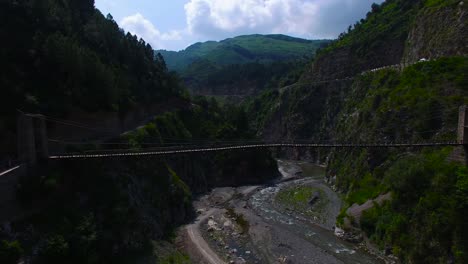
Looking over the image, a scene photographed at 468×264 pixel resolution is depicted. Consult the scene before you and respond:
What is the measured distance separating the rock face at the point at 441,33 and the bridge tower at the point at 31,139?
3170 centimetres

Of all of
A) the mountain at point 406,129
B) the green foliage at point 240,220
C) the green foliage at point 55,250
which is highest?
the mountain at point 406,129

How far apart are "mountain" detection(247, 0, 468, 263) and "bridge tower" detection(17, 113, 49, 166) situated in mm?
18274

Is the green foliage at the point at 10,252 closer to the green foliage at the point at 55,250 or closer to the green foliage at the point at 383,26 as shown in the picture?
the green foliage at the point at 55,250

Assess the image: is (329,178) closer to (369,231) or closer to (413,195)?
A: (369,231)

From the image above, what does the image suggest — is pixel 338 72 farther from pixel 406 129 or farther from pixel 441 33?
pixel 406 129

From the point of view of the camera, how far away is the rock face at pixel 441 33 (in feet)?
112

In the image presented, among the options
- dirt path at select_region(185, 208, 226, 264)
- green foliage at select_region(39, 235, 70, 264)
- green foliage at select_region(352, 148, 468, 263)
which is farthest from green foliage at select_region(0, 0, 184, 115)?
green foliage at select_region(352, 148, 468, 263)

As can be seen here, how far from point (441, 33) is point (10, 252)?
37.9 meters

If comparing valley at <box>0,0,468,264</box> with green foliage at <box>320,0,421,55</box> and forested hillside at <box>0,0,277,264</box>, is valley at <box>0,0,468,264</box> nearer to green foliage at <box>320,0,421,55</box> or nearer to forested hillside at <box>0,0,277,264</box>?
forested hillside at <box>0,0,277,264</box>

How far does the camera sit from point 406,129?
2825cm

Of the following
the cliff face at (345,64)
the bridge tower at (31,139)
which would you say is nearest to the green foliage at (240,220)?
the bridge tower at (31,139)

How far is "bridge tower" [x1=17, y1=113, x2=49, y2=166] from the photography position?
1930cm

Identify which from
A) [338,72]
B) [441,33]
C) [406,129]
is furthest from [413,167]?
[338,72]

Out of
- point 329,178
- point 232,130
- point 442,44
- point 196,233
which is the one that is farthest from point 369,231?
point 232,130
